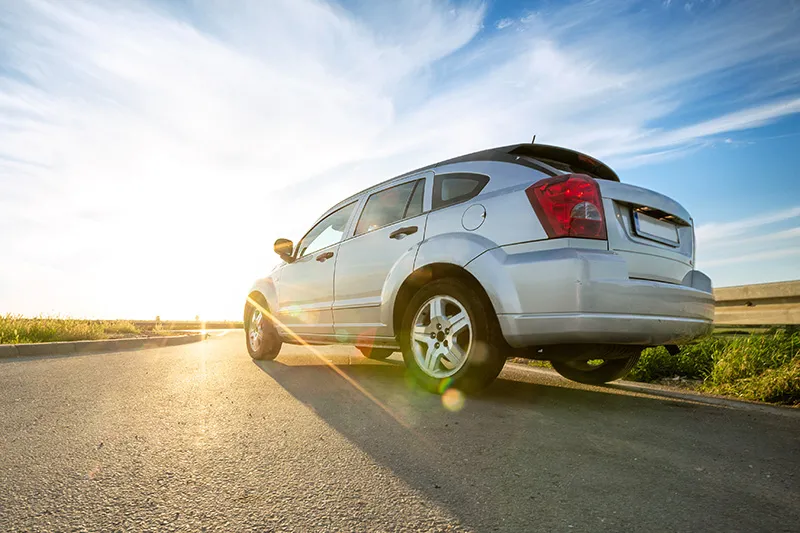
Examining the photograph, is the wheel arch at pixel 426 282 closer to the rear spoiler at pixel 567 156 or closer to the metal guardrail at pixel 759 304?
the rear spoiler at pixel 567 156

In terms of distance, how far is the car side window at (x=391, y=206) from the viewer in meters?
4.59

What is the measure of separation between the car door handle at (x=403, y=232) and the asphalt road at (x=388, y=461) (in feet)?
4.28

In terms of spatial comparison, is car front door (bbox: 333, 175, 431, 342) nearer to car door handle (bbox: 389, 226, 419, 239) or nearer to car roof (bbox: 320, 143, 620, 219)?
car door handle (bbox: 389, 226, 419, 239)

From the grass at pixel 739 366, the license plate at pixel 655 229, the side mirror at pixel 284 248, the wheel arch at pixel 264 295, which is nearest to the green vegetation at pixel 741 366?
the grass at pixel 739 366

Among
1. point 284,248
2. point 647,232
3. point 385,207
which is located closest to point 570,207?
point 647,232

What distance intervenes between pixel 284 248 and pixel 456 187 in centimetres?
286

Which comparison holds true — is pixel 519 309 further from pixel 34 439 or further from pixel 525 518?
pixel 34 439

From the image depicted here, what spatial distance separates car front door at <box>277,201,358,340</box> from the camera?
5.41 metres

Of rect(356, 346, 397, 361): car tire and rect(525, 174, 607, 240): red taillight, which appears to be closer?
rect(525, 174, 607, 240): red taillight

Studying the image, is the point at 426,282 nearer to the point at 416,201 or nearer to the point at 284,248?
the point at 416,201

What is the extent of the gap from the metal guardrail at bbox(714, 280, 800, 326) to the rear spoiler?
8.29 ft

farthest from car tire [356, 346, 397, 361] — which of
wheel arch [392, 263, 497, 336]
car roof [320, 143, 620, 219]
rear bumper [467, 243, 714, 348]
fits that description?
rear bumper [467, 243, 714, 348]

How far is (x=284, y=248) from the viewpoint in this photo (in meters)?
6.32

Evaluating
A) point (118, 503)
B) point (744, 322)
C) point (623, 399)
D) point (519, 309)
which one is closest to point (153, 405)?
point (118, 503)
